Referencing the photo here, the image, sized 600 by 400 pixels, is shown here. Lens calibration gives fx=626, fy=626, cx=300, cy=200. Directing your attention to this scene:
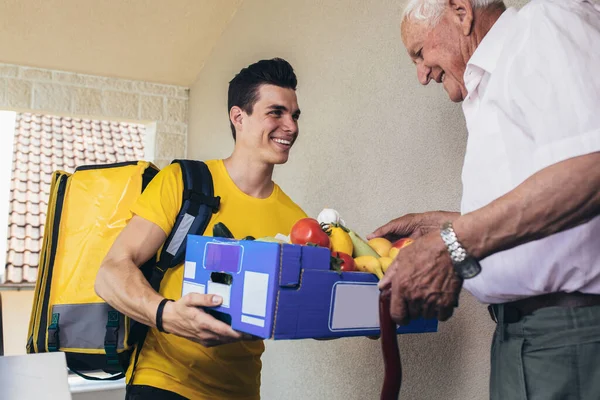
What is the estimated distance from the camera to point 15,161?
9156 mm

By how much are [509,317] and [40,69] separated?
12.9 ft

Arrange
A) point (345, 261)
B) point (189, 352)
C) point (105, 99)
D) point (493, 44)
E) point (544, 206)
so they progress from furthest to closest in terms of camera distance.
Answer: point (105, 99), point (189, 352), point (345, 261), point (493, 44), point (544, 206)

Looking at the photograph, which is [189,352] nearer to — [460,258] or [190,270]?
[190,270]

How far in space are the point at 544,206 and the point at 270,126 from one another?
4.02ft

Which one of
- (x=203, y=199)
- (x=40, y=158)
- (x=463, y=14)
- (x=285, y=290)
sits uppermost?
(x=40, y=158)

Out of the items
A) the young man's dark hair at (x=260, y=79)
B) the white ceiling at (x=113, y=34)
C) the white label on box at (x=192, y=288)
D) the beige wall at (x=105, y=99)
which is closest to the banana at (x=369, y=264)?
the white label on box at (x=192, y=288)

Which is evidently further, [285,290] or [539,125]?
[285,290]

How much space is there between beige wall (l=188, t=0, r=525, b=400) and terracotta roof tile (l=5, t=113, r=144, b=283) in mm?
4832

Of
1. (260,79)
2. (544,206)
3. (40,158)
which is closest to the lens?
(544,206)

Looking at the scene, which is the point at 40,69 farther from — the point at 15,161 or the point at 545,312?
the point at 15,161

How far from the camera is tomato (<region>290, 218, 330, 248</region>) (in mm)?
1509

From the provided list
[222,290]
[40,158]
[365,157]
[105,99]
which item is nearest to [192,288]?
[222,290]

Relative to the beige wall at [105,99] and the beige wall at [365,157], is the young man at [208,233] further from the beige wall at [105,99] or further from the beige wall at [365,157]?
the beige wall at [105,99]

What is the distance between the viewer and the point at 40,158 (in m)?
8.91
